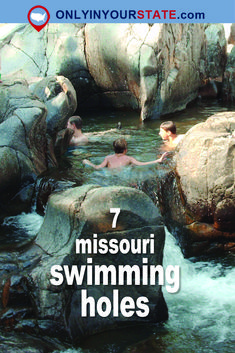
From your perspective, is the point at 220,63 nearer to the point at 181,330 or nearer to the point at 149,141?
the point at 149,141

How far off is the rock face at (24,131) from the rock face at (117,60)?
3.36 meters

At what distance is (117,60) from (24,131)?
4.93 m

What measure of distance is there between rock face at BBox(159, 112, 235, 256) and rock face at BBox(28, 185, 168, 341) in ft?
4.18

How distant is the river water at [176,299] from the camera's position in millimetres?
4230

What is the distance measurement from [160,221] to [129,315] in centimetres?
89

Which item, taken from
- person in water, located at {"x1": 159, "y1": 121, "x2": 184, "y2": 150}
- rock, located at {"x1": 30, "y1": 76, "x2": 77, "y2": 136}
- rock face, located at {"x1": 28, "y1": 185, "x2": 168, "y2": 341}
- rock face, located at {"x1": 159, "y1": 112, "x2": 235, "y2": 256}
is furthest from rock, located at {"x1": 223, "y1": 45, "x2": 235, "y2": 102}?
rock face, located at {"x1": 28, "y1": 185, "x2": 168, "y2": 341}

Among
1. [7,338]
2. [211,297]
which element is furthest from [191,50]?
[7,338]

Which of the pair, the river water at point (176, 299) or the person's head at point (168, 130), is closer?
the river water at point (176, 299)

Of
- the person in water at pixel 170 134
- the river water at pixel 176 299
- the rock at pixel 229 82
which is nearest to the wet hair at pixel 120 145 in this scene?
the river water at pixel 176 299

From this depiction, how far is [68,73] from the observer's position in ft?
37.2

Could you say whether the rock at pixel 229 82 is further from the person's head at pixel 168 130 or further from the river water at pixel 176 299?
the person's head at pixel 168 130

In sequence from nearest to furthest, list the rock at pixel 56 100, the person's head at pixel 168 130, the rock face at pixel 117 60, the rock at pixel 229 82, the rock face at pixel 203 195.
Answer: the rock face at pixel 203 195
the rock at pixel 56 100
the person's head at pixel 168 130
the rock face at pixel 117 60
the rock at pixel 229 82

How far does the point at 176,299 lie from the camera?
499cm

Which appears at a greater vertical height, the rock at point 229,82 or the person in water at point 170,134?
the rock at point 229,82
